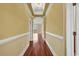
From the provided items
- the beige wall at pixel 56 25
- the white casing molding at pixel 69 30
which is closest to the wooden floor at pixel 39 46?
the beige wall at pixel 56 25

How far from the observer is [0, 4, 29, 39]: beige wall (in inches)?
64.5

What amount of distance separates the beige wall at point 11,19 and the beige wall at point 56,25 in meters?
0.34

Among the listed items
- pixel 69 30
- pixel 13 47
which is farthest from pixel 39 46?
pixel 69 30

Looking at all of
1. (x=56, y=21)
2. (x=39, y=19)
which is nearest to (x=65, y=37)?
(x=56, y=21)

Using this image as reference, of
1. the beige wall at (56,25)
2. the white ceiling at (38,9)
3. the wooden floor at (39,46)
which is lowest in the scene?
the wooden floor at (39,46)

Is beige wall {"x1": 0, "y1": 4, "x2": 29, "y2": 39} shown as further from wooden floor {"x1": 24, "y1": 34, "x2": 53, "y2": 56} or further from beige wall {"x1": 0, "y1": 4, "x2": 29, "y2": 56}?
wooden floor {"x1": 24, "y1": 34, "x2": 53, "y2": 56}

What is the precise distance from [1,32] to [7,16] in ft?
0.69

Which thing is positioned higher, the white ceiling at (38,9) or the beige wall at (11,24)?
the white ceiling at (38,9)

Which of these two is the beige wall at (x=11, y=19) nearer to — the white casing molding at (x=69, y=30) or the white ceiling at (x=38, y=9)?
the white ceiling at (x=38, y=9)

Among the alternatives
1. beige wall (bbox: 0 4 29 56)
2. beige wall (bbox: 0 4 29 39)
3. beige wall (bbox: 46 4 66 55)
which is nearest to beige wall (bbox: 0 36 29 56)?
beige wall (bbox: 0 4 29 56)

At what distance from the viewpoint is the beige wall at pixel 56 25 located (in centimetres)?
196

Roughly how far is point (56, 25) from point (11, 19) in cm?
62

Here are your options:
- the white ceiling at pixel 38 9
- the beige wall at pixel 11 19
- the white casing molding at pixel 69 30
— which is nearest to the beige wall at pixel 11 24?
the beige wall at pixel 11 19

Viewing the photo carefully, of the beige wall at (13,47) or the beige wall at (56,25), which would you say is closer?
the beige wall at (13,47)
